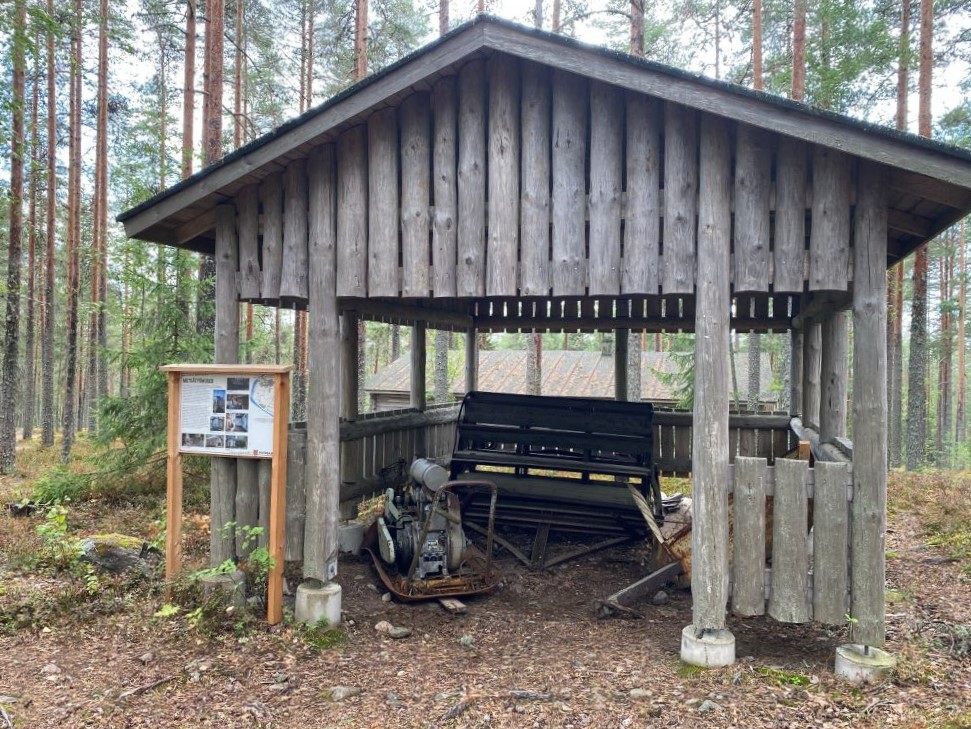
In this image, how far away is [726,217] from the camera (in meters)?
4.35

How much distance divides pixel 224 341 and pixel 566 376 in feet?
56.4

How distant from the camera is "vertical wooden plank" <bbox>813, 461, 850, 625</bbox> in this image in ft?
14.0

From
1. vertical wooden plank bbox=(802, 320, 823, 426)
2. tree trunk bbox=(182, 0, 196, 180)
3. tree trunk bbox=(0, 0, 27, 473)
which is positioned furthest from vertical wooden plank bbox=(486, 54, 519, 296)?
tree trunk bbox=(0, 0, 27, 473)

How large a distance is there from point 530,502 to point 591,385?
13745 mm

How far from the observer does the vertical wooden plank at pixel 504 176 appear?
471 centimetres

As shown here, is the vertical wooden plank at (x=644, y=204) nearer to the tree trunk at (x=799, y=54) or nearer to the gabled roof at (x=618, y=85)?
the gabled roof at (x=618, y=85)

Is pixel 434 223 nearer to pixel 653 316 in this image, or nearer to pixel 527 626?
pixel 527 626

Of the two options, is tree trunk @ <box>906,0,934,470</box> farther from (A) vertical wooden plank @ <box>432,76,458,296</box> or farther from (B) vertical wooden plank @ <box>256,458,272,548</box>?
(B) vertical wooden plank @ <box>256,458,272,548</box>

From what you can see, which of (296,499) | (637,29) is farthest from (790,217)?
(637,29)

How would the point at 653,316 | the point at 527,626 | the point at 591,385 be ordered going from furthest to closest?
the point at 591,385, the point at 653,316, the point at 527,626

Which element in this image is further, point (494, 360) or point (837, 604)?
point (494, 360)

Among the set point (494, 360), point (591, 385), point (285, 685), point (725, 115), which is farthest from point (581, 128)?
point (494, 360)

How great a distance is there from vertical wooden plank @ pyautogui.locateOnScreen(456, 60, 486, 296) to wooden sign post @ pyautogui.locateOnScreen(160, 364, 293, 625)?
1641 mm

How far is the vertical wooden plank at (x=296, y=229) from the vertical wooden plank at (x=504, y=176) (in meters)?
1.65
